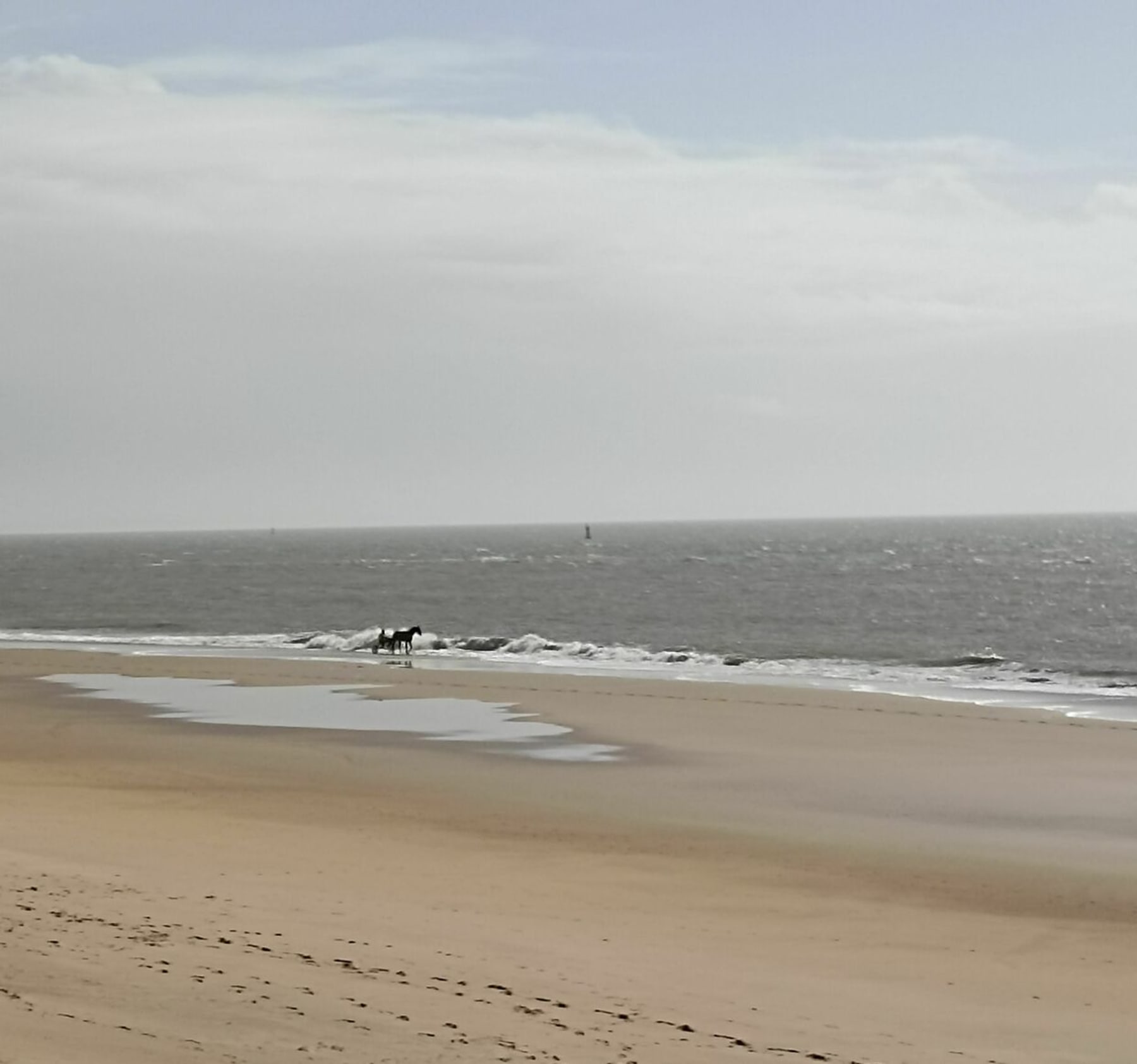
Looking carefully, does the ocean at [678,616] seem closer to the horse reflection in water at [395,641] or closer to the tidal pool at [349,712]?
the horse reflection in water at [395,641]

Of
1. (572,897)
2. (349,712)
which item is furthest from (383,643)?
(572,897)

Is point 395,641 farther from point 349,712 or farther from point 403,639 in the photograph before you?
point 349,712

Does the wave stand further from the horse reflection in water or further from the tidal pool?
the tidal pool

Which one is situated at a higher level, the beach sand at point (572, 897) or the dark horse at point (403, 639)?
the beach sand at point (572, 897)

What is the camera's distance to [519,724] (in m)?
29.1

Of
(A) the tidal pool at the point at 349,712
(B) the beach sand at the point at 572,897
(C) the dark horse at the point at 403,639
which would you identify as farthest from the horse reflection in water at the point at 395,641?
(B) the beach sand at the point at 572,897

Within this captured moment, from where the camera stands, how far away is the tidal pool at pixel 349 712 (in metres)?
26.4

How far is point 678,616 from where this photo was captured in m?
72.2

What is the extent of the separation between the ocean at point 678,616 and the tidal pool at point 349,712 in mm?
10932

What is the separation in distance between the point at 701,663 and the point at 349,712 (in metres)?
19.1

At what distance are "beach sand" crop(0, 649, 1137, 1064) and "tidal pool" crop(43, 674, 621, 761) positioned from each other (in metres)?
1.08

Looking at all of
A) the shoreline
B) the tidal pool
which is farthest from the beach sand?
the shoreline

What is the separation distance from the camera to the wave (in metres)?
37.8

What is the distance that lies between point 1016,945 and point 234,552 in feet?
622
